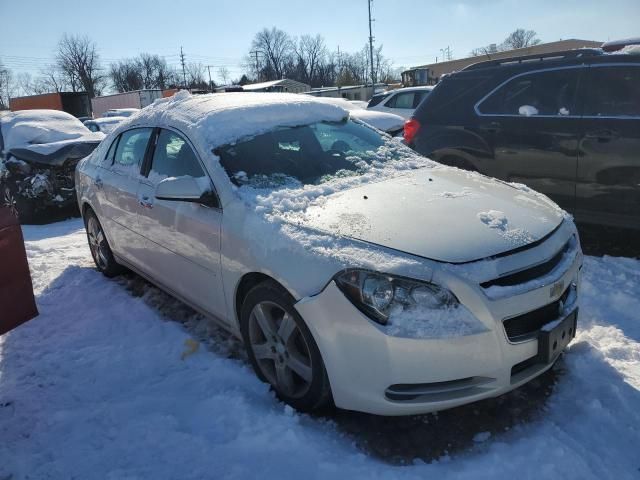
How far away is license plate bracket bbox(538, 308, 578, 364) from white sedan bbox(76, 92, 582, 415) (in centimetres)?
1

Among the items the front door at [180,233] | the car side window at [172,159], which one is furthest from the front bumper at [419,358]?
the car side window at [172,159]

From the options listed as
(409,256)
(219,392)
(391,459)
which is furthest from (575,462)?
(219,392)

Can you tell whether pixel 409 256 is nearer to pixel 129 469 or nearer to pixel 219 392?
pixel 219 392

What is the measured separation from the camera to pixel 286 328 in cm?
265

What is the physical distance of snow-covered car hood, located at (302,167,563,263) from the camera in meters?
2.38

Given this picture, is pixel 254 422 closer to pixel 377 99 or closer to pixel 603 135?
pixel 603 135

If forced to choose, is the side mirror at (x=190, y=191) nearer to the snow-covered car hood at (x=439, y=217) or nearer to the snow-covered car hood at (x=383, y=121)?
the snow-covered car hood at (x=439, y=217)

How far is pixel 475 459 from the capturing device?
2309mm

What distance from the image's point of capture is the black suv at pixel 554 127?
4469 mm

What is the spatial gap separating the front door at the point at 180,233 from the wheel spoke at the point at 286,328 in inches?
22.4

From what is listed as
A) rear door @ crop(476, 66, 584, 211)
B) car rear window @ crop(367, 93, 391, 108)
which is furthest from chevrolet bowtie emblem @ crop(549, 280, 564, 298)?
car rear window @ crop(367, 93, 391, 108)

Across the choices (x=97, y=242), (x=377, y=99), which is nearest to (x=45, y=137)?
(x=97, y=242)

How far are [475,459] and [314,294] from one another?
3.42 ft

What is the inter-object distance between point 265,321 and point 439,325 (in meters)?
1.01
